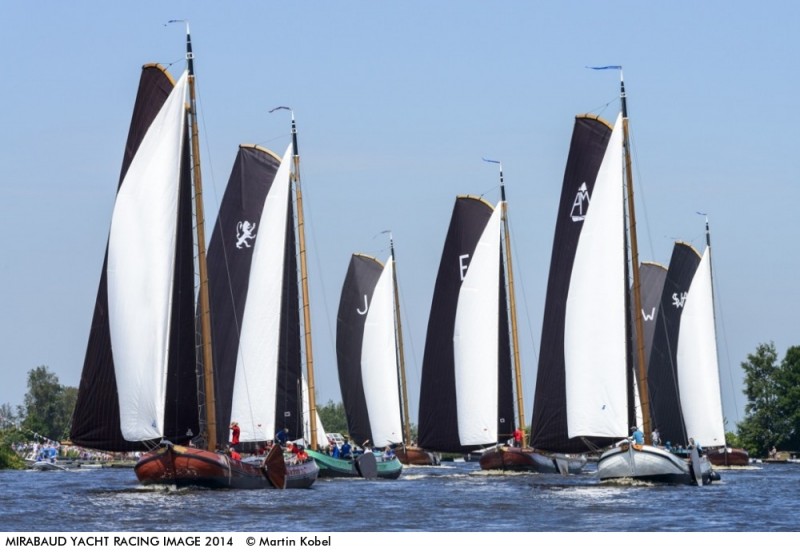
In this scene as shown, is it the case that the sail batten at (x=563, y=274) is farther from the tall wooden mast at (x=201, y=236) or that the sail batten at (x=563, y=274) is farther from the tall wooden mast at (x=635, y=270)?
the tall wooden mast at (x=201, y=236)

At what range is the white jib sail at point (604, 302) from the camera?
208 feet

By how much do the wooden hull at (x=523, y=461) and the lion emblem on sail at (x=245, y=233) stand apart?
15112 millimetres

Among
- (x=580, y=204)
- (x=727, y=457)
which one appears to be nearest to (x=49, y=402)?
(x=727, y=457)

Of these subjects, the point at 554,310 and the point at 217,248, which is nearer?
the point at 554,310

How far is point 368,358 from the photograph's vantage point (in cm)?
10019

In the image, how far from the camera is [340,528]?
45.8 meters

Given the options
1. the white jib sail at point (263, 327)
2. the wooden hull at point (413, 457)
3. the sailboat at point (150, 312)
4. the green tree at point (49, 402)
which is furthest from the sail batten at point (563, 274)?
the green tree at point (49, 402)

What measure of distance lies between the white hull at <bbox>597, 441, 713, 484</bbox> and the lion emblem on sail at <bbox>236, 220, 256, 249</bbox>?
21218mm

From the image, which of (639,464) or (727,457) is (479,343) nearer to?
(727,457)

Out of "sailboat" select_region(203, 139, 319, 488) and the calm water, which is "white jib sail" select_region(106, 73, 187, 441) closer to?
the calm water

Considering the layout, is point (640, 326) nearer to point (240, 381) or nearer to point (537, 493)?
point (537, 493)

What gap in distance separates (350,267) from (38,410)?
3981 inches

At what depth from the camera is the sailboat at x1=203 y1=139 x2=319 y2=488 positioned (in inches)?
2916
